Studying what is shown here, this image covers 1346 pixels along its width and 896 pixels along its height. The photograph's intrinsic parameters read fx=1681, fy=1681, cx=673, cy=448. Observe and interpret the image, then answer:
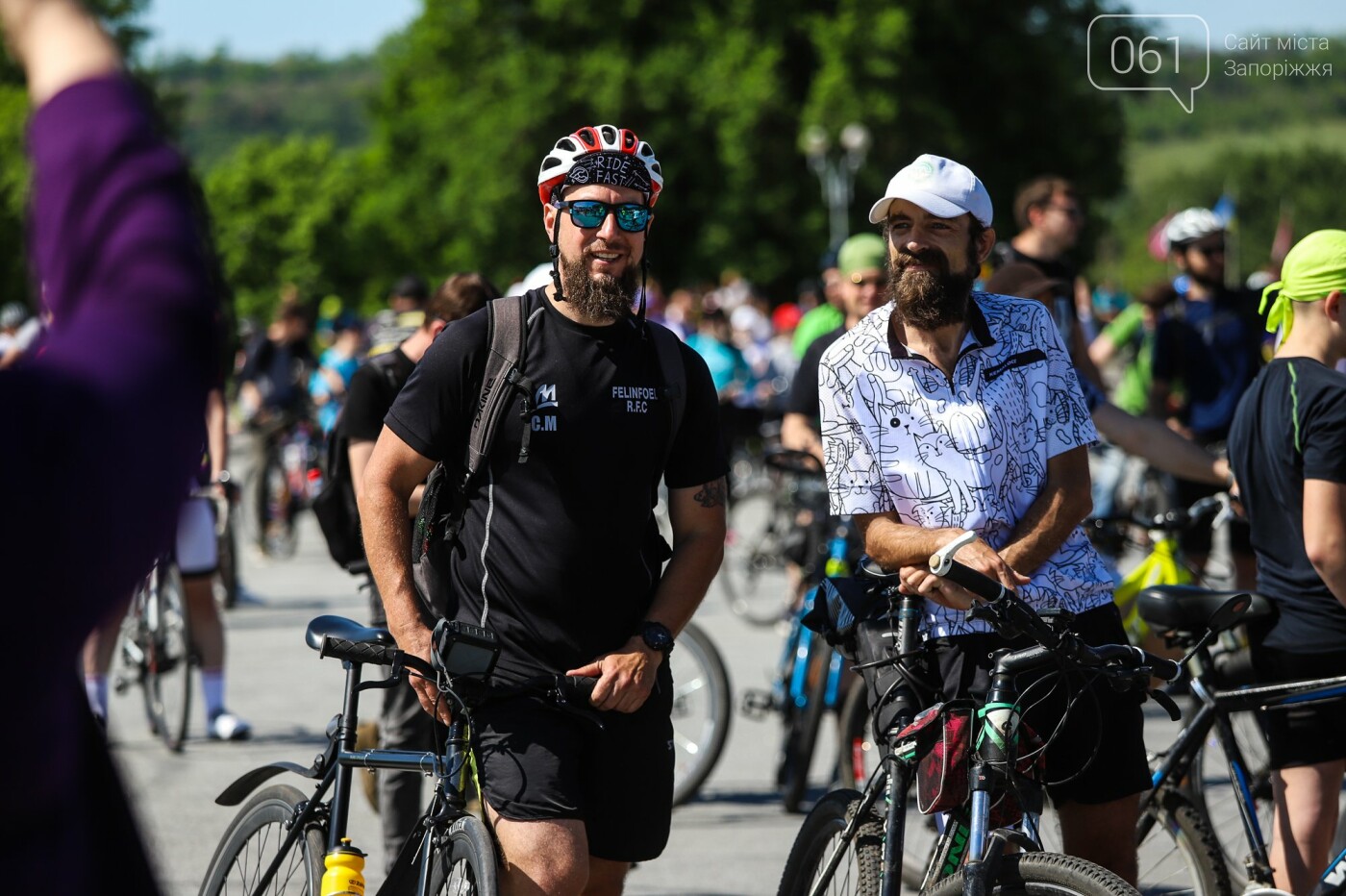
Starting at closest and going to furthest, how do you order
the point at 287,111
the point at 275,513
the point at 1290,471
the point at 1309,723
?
the point at 1290,471 → the point at 1309,723 → the point at 275,513 → the point at 287,111

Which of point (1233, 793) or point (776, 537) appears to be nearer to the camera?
point (1233, 793)

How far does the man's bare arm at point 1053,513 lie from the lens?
3.88 m

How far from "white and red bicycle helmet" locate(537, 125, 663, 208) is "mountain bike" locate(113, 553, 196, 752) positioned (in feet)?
15.9

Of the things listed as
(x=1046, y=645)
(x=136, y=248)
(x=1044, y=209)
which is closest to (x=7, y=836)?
(x=136, y=248)

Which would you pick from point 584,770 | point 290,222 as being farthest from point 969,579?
point 290,222

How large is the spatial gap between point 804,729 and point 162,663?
351 centimetres

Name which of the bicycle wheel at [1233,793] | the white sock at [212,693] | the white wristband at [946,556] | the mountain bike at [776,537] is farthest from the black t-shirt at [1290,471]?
the white sock at [212,693]

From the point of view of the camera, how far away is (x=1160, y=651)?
19.8 ft

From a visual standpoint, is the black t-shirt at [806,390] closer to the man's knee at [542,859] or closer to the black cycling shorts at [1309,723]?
the black cycling shorts at [1309,723]

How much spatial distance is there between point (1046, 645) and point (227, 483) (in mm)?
→ 5838

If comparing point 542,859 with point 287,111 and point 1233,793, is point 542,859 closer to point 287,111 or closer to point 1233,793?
point 1233,793

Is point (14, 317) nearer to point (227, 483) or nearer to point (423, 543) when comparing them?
point (227, 483)

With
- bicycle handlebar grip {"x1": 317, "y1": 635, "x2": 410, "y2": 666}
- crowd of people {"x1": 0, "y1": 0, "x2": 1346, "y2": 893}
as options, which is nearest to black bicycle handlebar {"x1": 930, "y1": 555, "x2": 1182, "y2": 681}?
crowd of people {"x1": 0, "y1": 0, "x2": 1346, "y2": 893}

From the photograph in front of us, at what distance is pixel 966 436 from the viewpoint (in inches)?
154
